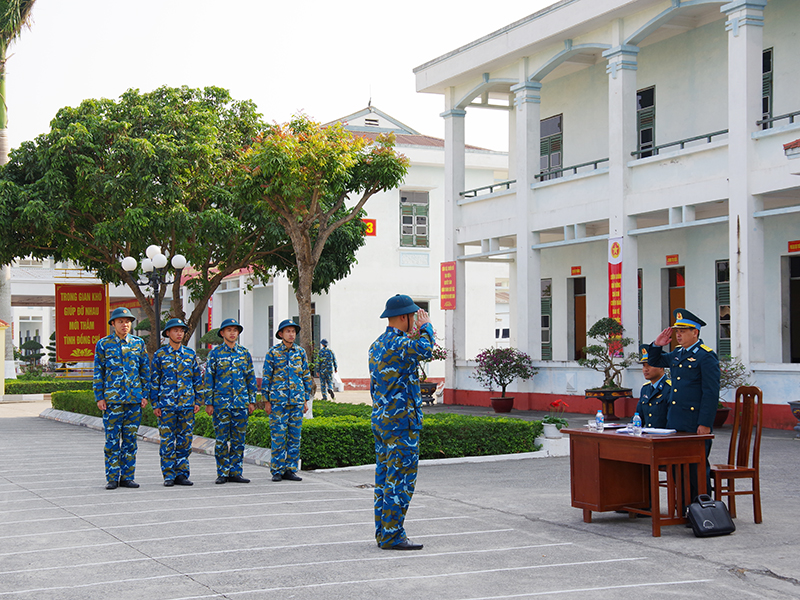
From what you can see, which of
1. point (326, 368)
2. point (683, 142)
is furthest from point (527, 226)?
point (326, 368)

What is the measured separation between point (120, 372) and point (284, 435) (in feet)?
6.69

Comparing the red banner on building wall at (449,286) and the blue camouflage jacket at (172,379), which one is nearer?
the blue camouflage jacket at (172,379)

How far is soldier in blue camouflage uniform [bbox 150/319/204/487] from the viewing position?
36.0ft

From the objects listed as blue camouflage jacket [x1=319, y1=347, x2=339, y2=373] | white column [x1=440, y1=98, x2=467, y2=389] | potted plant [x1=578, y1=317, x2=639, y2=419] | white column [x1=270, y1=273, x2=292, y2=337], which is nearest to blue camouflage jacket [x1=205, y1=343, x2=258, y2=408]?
potted plant [x1=578, y1=317, x2=639, y2=419]

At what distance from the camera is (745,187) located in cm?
1664

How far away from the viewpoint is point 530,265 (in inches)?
864

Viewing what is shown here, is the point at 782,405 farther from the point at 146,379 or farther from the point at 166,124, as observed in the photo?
the point at 166,124

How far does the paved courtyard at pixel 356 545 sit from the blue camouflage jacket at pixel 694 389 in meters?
0.97

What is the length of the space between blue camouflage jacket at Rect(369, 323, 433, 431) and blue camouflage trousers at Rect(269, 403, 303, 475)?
3.97 m

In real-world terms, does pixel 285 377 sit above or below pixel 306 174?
below

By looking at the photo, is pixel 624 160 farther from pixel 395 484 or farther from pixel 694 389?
pixel 395 484

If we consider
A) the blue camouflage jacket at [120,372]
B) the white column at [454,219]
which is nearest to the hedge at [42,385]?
the white column at [454,219]

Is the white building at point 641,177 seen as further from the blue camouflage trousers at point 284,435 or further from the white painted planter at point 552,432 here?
the blue camouflage trousers at point 284,435

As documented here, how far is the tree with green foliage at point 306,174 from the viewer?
49.5ft
